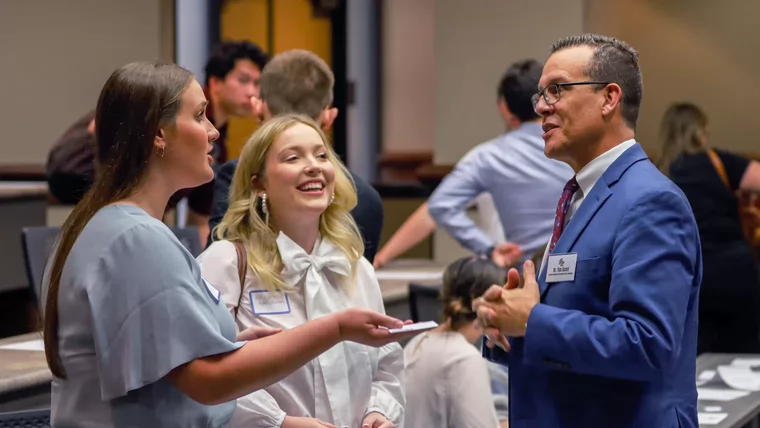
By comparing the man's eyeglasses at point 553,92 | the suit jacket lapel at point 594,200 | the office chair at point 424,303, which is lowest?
the office chair at point 424,303

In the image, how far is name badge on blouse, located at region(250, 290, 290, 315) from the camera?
2.38 meters

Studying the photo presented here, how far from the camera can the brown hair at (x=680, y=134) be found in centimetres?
498

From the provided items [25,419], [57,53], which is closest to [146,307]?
[25,419]

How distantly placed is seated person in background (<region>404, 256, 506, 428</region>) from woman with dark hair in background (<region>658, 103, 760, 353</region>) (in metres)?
2.09

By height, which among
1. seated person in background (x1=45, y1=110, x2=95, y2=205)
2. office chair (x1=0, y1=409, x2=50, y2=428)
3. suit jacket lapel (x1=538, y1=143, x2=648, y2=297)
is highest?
suit jacket lapel (x1=538, y1=143, x2=648, y2=297)

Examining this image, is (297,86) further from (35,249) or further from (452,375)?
(35,249)

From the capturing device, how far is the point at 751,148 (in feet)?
27.9

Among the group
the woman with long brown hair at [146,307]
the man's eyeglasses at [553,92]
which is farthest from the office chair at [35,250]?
the man's eyeglasses at [553,92]

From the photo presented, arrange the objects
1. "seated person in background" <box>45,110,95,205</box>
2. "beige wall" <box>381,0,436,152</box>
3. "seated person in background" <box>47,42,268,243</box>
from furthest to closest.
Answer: "beige wall" <box>381,0,436,152</box> → "seated person in background" <box>47,42,268,243</box> → "seated person in background" <box>45,110,95,205</box>

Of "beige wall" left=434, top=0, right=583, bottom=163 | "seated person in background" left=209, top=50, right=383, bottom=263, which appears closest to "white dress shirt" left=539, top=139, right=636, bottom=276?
"seated person in background" left=209, top=50, right=383, bottom=263

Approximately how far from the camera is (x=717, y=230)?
16.4 feet

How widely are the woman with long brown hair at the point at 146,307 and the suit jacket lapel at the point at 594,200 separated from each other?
0.40 m

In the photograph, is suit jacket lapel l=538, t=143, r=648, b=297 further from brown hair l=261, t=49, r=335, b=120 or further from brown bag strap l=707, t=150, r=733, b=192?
brown bag strap l=707, t=150, r=733, b=192

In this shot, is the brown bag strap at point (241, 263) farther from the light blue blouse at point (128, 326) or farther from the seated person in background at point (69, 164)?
the seated person in background at point (69, 164)
